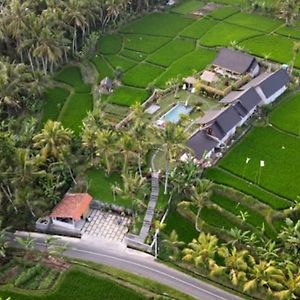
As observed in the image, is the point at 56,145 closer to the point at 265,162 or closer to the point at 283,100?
the point at 265,162

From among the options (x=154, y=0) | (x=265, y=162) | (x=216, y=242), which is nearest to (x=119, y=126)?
(x=265, y=162)

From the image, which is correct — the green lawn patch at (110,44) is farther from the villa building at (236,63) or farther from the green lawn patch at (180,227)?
the green lawn patch at (180,227)

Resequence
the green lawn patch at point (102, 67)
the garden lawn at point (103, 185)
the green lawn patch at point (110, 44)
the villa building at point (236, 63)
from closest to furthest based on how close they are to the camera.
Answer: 1. the garden lawn at point (103, 185)
2. the villa building at point (236, 63)
3. the green lawn patch at point (102, 67)
4. the green lawn patch at point (110, 44)

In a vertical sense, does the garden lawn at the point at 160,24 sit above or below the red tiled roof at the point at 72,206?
above

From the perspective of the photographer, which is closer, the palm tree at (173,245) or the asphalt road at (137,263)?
the asphalt road at (137,263)

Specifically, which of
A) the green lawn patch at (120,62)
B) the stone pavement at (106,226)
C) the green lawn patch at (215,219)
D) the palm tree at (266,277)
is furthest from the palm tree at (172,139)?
the green lawn patch at (120,62)

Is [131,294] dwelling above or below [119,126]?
below

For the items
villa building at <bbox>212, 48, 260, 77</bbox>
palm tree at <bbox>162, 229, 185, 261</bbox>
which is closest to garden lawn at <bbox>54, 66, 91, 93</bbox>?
villa building at <bbox>212, 48, 260, 77</bbox>
